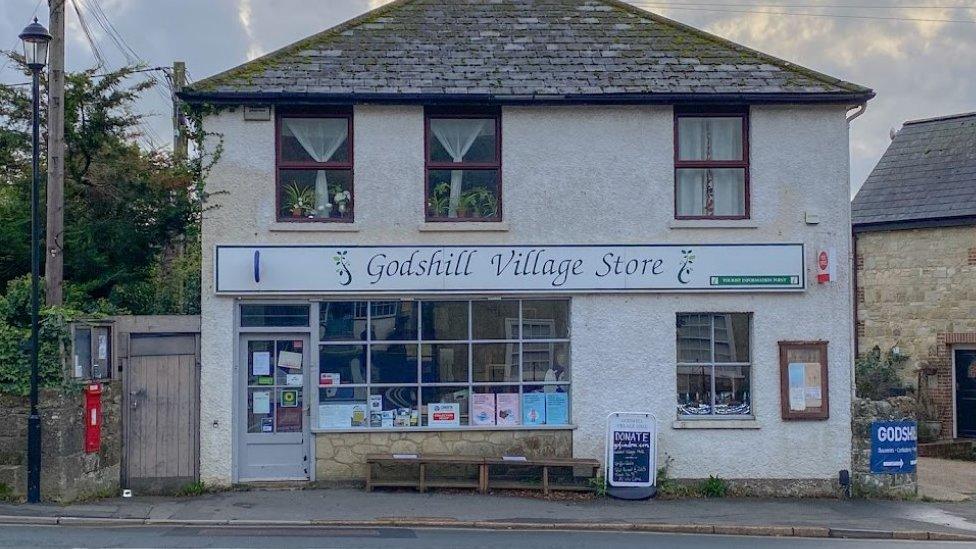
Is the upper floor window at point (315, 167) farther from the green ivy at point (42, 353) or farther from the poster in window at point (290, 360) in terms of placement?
the green ivy at point (42, 353)

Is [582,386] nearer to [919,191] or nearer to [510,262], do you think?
[510,262]

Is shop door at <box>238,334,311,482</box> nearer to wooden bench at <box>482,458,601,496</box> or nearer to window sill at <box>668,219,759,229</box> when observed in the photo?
wooden bench at <box>482,458,601,496</box>

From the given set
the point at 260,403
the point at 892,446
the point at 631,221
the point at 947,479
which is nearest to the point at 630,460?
the point at 631,221

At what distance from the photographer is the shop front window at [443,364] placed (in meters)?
15.5

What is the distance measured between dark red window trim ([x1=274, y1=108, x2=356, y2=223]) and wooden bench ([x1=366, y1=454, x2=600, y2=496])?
3.46m

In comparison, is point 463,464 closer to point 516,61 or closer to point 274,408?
point 274,408

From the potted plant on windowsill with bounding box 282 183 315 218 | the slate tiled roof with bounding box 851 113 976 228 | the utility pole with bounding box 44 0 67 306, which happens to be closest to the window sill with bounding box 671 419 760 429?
the potted plant on windowsill with bounding box 282 183 315 218

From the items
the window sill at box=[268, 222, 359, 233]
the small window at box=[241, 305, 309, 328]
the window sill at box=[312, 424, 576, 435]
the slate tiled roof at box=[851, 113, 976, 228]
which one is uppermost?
the slate tiled roof at box=[851, 113, 976, 228]

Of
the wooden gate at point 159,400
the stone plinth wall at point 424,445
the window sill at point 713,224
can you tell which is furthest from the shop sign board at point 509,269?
Answer: the stone plinth wall at point 424,445

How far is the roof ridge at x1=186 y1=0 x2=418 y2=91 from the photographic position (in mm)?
15383

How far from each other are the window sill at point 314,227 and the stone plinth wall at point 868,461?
25.8 feet

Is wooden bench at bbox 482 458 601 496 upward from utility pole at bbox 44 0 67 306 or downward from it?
downward

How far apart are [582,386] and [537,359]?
767mm

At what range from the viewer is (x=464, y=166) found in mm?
15711
